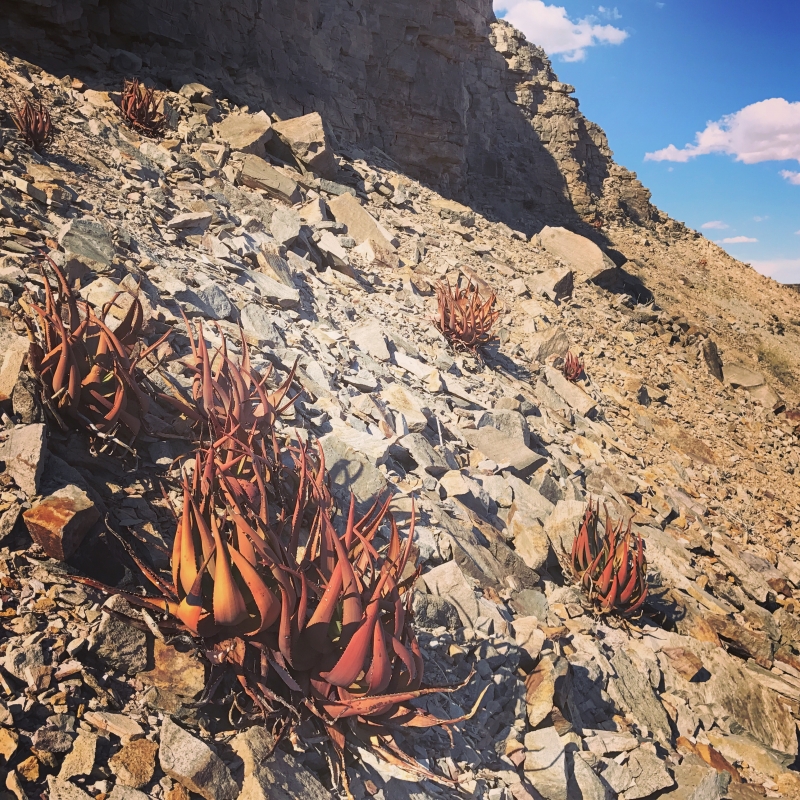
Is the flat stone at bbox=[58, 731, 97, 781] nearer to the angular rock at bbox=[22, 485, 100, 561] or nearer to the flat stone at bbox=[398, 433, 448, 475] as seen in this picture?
the angular rock at bbox=[22, 485, 100, 561]

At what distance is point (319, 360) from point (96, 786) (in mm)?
3417

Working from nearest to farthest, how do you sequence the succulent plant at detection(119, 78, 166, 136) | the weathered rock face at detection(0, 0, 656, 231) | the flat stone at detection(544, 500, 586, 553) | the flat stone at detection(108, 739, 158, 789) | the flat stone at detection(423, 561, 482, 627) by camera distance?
1. the flat stone at detection(108, 739, 158, 789)
2. the flat stone at detection(423, 561, 482, 627)
3. the flat stone at detection(544, 500, 586, 553)
4. the succulent plant at detection(119, 78, 166, 136)
5. the weathered rock face at detection(0, 0, 656, 231)

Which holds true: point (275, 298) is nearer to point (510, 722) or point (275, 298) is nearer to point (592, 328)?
point (510, 722)

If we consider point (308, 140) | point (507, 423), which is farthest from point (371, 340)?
point (308, 140)

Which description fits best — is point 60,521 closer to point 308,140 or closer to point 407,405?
point 407,405

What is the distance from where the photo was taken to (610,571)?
3.69m

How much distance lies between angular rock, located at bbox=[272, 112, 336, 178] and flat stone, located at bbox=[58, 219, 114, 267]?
18.3ft

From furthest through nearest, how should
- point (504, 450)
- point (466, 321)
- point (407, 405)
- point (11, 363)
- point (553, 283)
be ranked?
point (553, 283)
point (466, 321)
point (504, 450)
point (407, 405)
point (11, 363)

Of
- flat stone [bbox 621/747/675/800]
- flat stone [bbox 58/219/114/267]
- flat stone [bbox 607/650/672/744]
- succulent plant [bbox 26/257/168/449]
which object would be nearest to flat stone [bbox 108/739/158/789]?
succulent plant [bbox 26/257/168/449]

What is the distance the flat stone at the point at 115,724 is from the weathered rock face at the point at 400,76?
8.88m

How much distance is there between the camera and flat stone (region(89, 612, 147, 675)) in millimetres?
1595

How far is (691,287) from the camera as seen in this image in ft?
56.6

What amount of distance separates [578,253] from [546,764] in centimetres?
1184

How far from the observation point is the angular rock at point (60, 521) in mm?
1736
